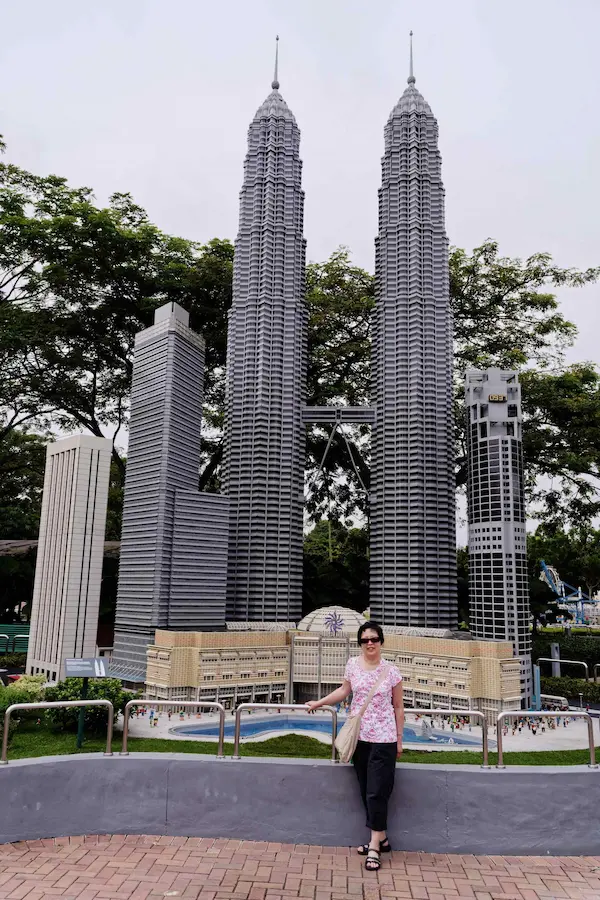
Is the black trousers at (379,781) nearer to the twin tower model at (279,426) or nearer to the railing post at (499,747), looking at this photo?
the railing post at (499,747)

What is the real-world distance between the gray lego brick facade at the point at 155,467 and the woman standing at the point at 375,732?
1110 centimetres

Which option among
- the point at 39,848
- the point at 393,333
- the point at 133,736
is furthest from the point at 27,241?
the point at 39,848

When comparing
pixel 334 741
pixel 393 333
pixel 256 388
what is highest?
pixel 393 333

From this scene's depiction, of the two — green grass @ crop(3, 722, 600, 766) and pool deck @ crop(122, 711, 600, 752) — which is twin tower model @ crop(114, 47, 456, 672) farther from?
green grass @ crop(3, 722, 600, 766)

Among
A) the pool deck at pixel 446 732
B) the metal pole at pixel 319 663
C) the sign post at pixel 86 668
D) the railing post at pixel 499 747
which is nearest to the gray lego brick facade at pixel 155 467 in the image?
the metal pole at pixel 319 663

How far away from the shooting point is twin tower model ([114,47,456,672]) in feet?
54.9

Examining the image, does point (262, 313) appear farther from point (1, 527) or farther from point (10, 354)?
point (1, 527)

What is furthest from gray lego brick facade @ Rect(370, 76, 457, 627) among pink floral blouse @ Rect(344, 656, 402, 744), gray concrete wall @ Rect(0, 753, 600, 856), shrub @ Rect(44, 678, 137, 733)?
pink floral blouse @ Rect(344, 656, 402, 744)

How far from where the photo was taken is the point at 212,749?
26.4 feet

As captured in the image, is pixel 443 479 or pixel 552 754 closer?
pixel 552 754

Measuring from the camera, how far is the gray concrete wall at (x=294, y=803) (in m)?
5.69

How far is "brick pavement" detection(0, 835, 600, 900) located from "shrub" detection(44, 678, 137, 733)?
12.6 ft

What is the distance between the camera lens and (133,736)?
10.3m

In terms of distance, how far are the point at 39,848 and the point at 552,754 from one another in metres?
7.14
